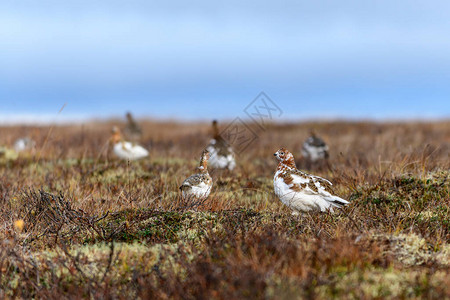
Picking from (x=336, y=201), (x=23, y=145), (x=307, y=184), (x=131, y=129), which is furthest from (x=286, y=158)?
(x=131, y=129)

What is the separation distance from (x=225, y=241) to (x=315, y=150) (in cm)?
766

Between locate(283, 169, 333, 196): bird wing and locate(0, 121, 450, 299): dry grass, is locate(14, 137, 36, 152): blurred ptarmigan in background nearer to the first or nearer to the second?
locate(0, 121, 450, 299): dry grass

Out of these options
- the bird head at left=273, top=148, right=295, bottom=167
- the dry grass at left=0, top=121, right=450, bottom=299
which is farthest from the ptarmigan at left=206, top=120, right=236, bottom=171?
the bird head at left=273, top=148, right=295, bottom=167

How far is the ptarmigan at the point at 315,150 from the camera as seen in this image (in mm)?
11148

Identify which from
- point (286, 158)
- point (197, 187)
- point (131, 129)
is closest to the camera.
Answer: point (286, 158)

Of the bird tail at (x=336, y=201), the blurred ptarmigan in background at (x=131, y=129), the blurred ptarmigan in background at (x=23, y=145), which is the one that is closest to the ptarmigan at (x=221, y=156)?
the bird tail at (x=336, y=201)

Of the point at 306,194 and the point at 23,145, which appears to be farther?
the point at 23,145

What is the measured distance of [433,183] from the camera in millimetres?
6410

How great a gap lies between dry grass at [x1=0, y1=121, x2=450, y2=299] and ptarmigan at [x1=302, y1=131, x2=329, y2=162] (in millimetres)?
3521

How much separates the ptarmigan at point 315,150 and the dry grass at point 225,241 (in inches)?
139

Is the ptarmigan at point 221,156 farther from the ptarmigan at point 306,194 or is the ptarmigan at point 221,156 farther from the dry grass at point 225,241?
the ptarmigan at point 306,194

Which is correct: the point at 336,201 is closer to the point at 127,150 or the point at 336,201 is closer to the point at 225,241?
the point at 225,241

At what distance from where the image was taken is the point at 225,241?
159 inches

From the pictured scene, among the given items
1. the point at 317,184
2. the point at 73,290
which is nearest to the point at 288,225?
the point at 317,184
